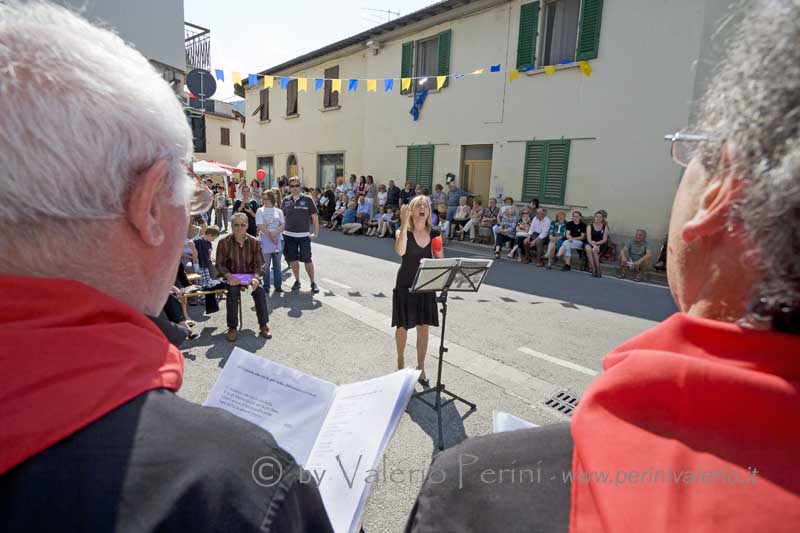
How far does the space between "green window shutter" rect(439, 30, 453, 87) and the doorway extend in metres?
2.24

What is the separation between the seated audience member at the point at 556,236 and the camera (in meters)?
10.5

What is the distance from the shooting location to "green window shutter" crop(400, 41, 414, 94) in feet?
48.8

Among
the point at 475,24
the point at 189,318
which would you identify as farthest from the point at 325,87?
the point at 189,318

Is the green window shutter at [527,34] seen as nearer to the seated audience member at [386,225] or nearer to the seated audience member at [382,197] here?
the seated audience member at [386,225]

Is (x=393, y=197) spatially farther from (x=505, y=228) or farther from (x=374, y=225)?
(x=505, y=228)

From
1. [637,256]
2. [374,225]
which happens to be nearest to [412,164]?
[374,225]

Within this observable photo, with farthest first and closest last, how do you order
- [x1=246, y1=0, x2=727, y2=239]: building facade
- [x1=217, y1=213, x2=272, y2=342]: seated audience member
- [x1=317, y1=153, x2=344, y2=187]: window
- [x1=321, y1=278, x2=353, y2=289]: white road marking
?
1. [x1=317, y1=153, x2=344, y2=187]: window
2. [x1=246, y1=0, x2=727, y2=239]: building facade
3. [x1=321, y1=278, x2=353, y2=289]: white road marking
4. [x1=217, y1=213, x2=272, y2=342]: seated audience member

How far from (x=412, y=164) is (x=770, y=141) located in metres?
15.1

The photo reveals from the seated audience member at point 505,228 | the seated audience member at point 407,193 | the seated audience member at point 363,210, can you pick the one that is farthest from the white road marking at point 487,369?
the seated audience member at point 363,210

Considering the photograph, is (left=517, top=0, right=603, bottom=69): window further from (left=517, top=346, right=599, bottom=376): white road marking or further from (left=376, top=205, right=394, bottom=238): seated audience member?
(left=517, top=346, right=599, bottom=376): white road marking

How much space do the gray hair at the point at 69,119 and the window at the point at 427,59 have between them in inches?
549

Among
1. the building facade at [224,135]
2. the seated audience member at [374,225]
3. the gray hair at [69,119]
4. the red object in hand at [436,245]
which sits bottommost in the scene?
the seated audience member at [374,225]

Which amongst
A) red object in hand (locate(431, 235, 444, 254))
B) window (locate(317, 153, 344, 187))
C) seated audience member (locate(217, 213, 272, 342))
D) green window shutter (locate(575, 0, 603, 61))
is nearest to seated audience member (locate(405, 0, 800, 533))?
red object in hand (locate(431, 235, 444, 254))

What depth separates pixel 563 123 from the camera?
1139 centimetres
